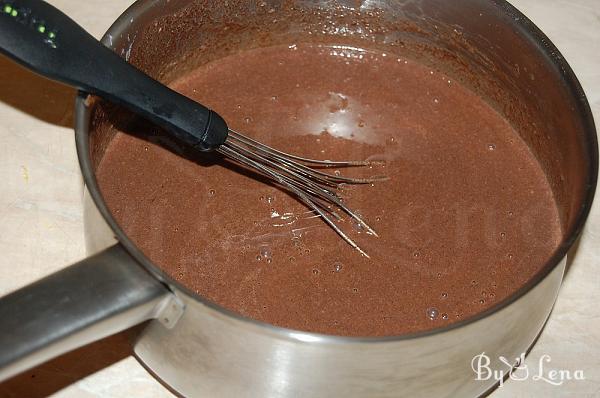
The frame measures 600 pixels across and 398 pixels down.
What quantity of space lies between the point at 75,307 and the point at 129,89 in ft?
0.98

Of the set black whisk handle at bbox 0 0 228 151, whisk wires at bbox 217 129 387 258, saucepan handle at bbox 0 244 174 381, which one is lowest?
saucepan handle at bbox 0 244 174 381

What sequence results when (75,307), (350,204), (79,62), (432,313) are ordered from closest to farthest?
(75,307) → (79,62) → (432,313) → (350,204)

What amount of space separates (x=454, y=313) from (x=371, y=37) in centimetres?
54

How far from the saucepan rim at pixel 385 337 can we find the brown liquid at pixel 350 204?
0.21 metres

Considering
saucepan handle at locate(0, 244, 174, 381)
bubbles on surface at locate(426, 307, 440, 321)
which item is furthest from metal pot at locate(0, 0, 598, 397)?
bubbles on surface at locate(426, 307, 440, 321)

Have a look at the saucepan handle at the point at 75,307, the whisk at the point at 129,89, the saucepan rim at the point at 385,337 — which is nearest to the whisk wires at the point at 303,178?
the whisk at the point at 129,89

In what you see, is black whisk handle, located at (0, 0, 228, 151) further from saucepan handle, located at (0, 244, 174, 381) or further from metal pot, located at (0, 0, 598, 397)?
saucepan handle, located at (0, 244, 174, 381)

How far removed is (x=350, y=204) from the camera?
3.91 ft

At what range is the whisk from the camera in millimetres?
898

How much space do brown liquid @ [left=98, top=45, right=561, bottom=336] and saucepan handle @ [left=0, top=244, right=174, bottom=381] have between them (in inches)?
11.4

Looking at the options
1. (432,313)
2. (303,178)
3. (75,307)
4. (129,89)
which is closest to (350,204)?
(303,178)

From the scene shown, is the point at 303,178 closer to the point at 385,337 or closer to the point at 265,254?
the point at 265,254

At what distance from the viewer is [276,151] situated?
119 cm

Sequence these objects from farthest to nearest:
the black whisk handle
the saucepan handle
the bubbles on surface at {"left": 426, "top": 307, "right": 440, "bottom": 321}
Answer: the bubbles on surface at {"left": 426, "top": 307, "right": 440, "bottom": 321} → the black whisk handle → the saucepan handle
